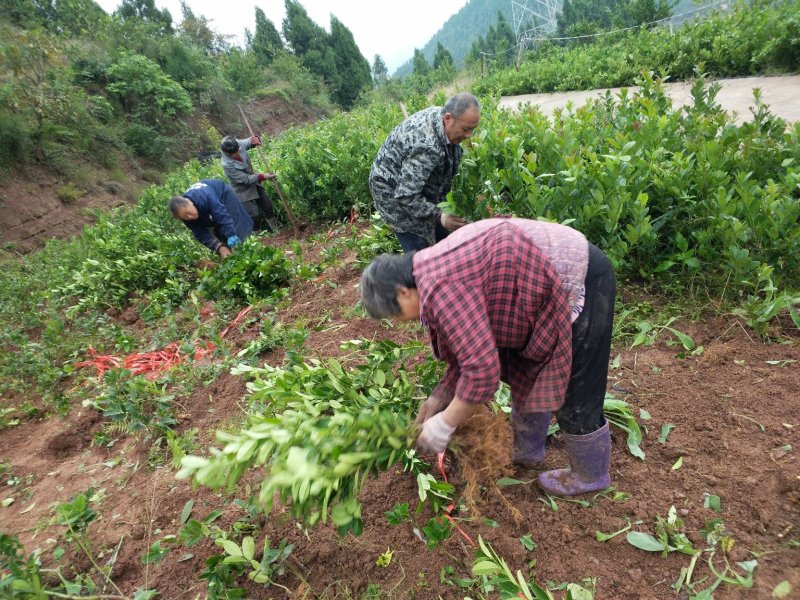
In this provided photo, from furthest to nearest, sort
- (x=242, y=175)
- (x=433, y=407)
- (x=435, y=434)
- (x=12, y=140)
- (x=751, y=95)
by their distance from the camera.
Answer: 1. (x=12, y=140)
2. (x=751, y=95)
3. (x=242, y=175)
4. (x=433, y=407)
5. (x=435, y=434)

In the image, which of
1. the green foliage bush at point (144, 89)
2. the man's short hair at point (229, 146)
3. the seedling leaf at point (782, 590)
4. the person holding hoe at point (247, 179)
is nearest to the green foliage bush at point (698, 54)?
the person holding hoe at point (247, 179)

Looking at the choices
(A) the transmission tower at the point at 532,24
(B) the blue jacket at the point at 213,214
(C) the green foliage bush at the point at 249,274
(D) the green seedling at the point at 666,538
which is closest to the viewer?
(D) the green seedling at the point at 666,538

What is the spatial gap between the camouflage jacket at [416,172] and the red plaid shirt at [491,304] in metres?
2.04

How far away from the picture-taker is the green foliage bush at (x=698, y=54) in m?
9.48

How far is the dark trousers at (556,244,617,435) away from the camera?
71.4 inches

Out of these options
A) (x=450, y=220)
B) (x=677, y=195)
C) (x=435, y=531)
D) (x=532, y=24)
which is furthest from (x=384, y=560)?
(x=532, y=24)

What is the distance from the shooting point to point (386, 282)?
1.70 m

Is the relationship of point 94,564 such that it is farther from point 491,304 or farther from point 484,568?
point 491,304

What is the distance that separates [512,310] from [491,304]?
86mm

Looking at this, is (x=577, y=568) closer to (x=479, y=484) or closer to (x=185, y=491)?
(x=479, y=484)

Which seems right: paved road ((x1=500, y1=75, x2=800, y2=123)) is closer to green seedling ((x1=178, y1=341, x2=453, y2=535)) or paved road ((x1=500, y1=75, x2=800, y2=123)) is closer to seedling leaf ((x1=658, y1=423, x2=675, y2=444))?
seedling leaf ((x1=658, y1=423, x2=675, y2=444))

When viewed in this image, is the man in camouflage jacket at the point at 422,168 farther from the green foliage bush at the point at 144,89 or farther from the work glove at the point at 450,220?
the green foliage bush at the point at 144,89

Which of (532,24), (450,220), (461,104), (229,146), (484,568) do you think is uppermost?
(532,24)

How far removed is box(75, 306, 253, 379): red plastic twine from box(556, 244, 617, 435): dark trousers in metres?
3.27
